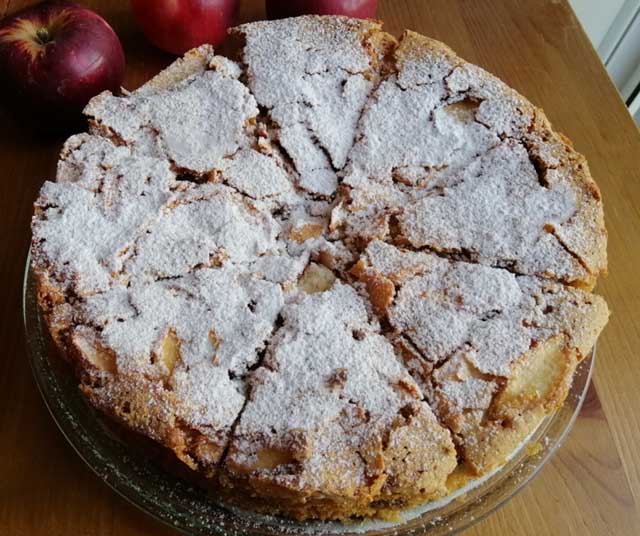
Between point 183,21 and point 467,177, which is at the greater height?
point 467,177

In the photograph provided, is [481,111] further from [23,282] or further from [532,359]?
[23,282]

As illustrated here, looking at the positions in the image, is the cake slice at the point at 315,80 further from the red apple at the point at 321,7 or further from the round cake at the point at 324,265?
the red apple at the point at 321,7

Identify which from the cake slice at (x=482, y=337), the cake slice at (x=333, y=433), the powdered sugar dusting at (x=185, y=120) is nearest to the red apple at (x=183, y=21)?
the powdered sugar dusting at (x=185, y=120)

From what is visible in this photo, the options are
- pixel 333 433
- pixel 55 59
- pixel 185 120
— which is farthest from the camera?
pixel 55 59

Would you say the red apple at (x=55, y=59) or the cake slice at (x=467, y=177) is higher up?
the cake slice at (x=467, y=177)

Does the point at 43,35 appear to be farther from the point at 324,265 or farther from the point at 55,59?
the point at 324,265

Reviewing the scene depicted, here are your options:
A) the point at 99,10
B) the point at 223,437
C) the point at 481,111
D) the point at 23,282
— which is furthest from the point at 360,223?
the point at 99,10

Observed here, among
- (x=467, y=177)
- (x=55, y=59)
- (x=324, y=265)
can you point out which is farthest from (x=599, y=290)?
(x=55, y=59)
